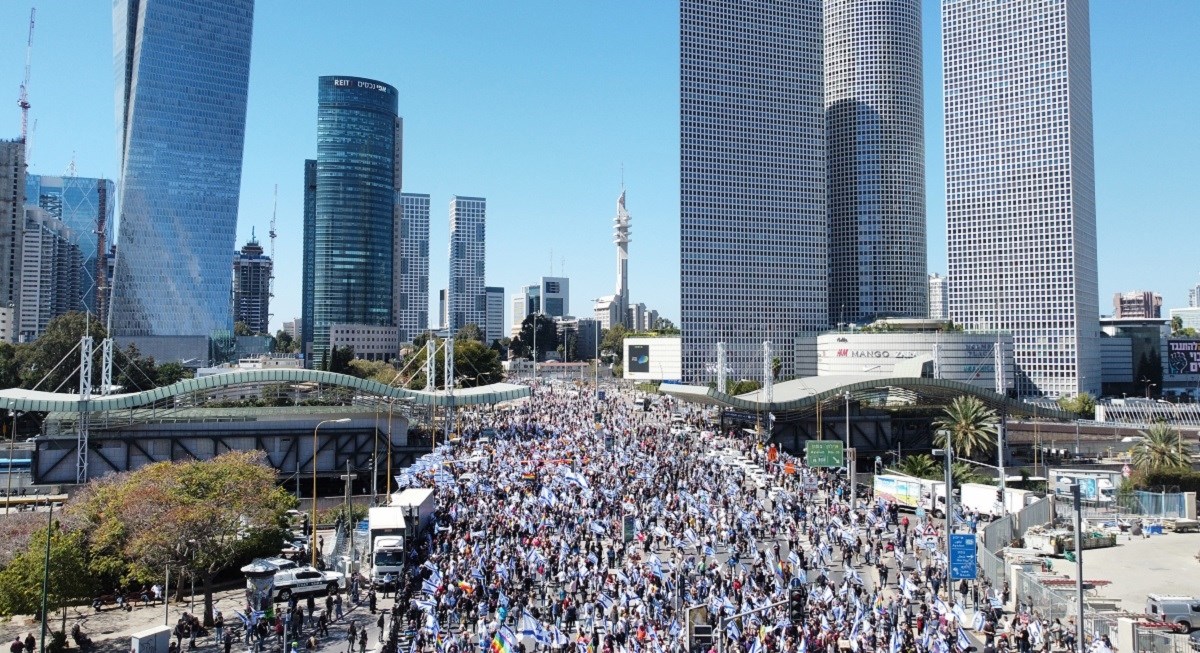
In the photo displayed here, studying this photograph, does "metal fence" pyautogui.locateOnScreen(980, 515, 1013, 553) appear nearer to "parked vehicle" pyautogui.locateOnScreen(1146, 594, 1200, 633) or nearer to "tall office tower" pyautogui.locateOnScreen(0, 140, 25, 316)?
"parked vehicle" pyautogui.locateOnScreen(1146, 594, 1200, 633)

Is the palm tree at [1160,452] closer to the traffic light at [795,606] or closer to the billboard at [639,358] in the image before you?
the traffic light at [795,606]

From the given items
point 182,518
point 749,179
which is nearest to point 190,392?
point 182,518

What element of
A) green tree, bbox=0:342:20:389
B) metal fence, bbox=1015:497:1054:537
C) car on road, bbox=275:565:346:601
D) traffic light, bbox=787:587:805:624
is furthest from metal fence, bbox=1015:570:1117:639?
green tree, bbox=0:342:20:389

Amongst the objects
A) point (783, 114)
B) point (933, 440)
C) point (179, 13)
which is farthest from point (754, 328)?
point (179, 13)

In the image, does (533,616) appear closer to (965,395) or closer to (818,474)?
(818,474)

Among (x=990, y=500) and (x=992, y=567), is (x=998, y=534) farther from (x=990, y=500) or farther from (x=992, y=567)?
(x=990, y=500)

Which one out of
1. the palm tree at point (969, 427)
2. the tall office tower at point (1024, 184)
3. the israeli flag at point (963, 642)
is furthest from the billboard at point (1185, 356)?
the israeli flag at point (963, 642)
